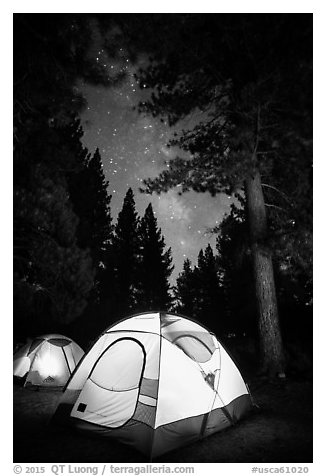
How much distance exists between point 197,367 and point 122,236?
24282 millimetres

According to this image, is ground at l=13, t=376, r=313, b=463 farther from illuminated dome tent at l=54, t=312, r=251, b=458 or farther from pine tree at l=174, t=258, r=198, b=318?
pine tree at l=174, t=258, r=198, b=318

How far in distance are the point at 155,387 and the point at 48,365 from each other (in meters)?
4.21

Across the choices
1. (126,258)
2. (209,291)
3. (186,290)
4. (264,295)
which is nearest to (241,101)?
(264,295)

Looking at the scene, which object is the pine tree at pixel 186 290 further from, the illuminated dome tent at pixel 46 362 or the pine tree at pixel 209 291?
the illuminated dome tent at pixel 46 362

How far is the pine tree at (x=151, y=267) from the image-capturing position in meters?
29.4

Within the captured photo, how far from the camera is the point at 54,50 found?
18.0 feet

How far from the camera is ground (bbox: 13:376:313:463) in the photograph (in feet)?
12.6

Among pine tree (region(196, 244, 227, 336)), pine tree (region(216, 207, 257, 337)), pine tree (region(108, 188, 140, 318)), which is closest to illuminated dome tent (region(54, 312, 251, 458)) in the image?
pine tree (region(216, 207, 257, 337))

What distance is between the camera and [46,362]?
24.4 ft

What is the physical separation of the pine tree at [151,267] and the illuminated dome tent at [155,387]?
23411 mm

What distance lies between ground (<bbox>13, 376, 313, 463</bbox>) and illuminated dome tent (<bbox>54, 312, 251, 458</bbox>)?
144 mm

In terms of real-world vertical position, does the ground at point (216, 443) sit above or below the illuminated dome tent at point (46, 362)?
below

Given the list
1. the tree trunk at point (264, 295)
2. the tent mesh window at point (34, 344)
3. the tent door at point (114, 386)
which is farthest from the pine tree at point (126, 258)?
the tent door at point (114, 386)
